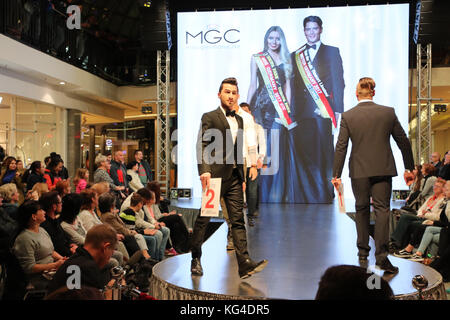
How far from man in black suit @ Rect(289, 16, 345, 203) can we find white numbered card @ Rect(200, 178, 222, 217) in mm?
6383

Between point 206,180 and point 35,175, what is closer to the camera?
point 206,180

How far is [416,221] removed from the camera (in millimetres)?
5594

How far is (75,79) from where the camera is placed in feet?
33.3

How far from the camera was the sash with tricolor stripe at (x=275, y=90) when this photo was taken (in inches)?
349

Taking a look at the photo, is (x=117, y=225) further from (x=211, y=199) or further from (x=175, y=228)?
(x=211, y=199)

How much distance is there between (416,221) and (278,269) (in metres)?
3.23


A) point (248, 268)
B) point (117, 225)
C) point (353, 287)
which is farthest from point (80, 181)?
point (353, 287)

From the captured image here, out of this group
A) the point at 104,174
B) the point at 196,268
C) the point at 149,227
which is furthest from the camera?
the point at 104,174

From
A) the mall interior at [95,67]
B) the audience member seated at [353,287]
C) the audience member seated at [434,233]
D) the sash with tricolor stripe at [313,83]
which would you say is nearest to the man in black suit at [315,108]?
the sash with tricolor stripe at [313,83]

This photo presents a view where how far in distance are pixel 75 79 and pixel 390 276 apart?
29.0ft

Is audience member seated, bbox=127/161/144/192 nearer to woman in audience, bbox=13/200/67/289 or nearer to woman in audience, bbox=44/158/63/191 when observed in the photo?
woman in audience, bbox=44/158/63/191

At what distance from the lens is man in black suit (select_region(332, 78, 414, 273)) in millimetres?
2920

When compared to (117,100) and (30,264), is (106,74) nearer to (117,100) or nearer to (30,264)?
(117,100)

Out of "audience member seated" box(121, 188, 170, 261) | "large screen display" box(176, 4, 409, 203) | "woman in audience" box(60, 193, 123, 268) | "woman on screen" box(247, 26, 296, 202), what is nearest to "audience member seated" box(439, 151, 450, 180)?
"large screen display" box(176, 4, 409, 203)
